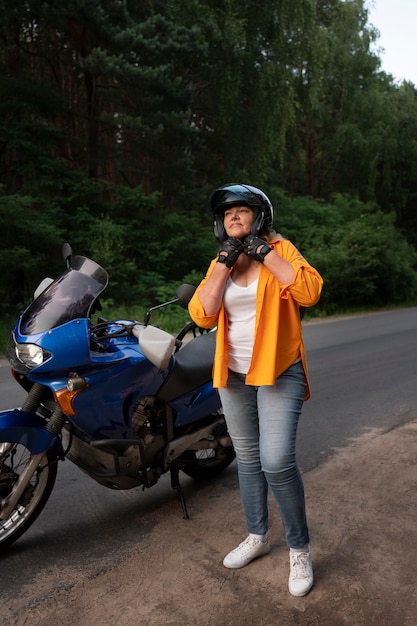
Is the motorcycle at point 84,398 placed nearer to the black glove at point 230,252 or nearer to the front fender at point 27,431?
→ the front fender at point 27,431

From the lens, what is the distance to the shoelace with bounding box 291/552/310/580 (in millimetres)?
2826

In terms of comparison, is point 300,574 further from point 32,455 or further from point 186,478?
point 186,478

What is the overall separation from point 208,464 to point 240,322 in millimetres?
1664

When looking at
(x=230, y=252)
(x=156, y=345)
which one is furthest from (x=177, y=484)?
(x=230, y=252)

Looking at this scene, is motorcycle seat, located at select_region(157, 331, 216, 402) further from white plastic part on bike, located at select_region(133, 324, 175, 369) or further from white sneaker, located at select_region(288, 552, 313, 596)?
white sneaker, located at select_region(288, 552, 313, 596)

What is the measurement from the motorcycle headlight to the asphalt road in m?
1.03

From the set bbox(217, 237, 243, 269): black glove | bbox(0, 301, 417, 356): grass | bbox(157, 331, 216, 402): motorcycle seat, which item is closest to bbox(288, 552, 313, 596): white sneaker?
bbox(157, 331, 216, 402): motorcycle seat

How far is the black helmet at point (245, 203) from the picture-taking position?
2.75 meters

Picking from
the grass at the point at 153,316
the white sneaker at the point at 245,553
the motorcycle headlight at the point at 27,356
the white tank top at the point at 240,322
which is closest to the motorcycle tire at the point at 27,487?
the motorcycle headlight at the point at 27,356

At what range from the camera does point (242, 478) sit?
3.03 m

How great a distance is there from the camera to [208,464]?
4.16 m

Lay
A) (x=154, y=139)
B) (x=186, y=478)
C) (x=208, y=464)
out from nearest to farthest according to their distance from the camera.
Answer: (x=208, y=464), (x=186, y=478), (x=154, y=139)

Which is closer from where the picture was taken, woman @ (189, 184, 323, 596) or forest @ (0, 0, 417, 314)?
woman @ (189, 184, 323, 596)

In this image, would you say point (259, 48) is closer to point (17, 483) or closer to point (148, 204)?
→ point (148, 204)
